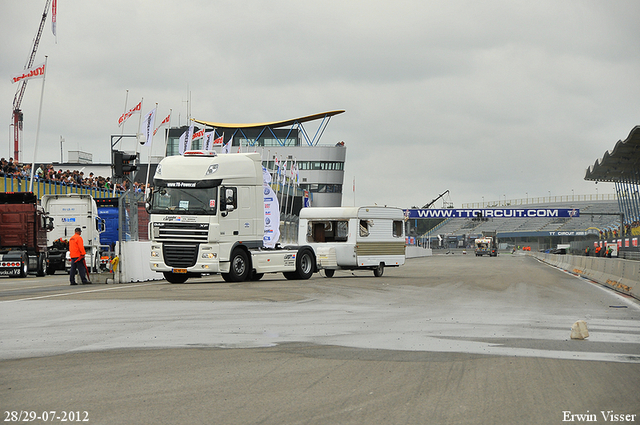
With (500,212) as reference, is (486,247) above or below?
below

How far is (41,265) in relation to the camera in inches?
1240

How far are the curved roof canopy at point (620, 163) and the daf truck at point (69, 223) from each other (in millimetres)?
34586

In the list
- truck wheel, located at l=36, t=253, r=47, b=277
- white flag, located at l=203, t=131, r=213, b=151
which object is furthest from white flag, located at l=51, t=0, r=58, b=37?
truck wheel, located at l=36, t=253, r=47, b=277

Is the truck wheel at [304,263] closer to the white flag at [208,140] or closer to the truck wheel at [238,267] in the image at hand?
the truck wheel at [238,267]

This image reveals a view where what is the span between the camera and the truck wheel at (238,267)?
22.4 metres

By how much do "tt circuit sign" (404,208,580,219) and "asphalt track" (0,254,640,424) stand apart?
326 feet

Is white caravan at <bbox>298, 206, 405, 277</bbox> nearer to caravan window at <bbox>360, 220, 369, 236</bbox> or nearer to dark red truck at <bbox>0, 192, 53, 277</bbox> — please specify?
caravan window at <bbox>360, 220, 369, 236</bbox>

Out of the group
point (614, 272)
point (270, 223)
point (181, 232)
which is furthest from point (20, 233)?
point (614, 272)

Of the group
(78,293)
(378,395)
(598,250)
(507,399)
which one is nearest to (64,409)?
(378,395)

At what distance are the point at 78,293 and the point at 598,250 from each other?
41.1 metres

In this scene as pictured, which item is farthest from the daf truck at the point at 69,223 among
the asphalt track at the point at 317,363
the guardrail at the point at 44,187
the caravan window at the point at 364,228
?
the asphalt track at the point at 317,363

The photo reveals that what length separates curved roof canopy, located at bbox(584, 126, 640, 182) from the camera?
53.2 metres

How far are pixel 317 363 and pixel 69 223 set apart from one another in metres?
26.6

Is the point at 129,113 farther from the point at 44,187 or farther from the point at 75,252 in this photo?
the point at 75,252
